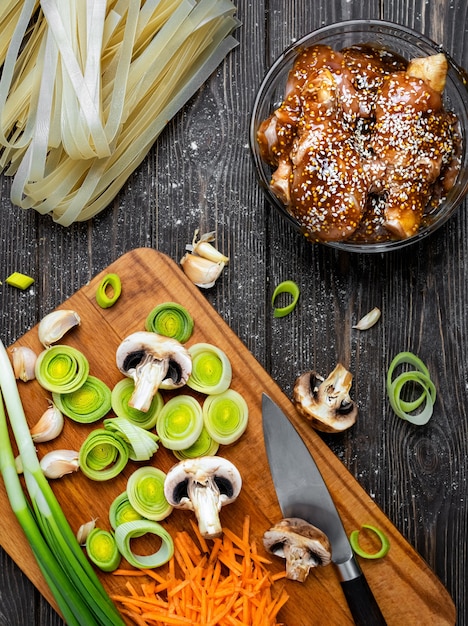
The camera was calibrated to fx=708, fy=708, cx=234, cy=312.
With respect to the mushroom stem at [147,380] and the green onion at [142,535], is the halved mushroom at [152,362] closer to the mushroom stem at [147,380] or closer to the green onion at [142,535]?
the mushroom stem at [147,380]

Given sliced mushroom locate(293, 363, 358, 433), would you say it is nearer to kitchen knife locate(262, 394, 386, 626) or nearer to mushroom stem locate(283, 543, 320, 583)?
kitchen knife locate(262, 394, 386, 626)

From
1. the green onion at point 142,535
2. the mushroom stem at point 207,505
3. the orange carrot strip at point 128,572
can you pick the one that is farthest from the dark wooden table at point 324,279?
the orange carrot strip at point 128,572

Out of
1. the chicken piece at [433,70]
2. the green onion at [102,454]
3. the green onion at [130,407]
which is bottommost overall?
the green onion at [102,454]

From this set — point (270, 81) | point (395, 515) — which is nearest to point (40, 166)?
point (270, 81)

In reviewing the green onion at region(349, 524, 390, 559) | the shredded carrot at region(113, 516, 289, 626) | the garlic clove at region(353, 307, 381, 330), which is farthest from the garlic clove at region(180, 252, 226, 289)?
the green onion at region(349, 524, 390, 559)

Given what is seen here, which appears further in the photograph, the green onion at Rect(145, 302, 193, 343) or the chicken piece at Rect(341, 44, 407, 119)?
the green onion at Rect(145, 302, 193, 343)

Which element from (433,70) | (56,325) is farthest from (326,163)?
(56,325)
